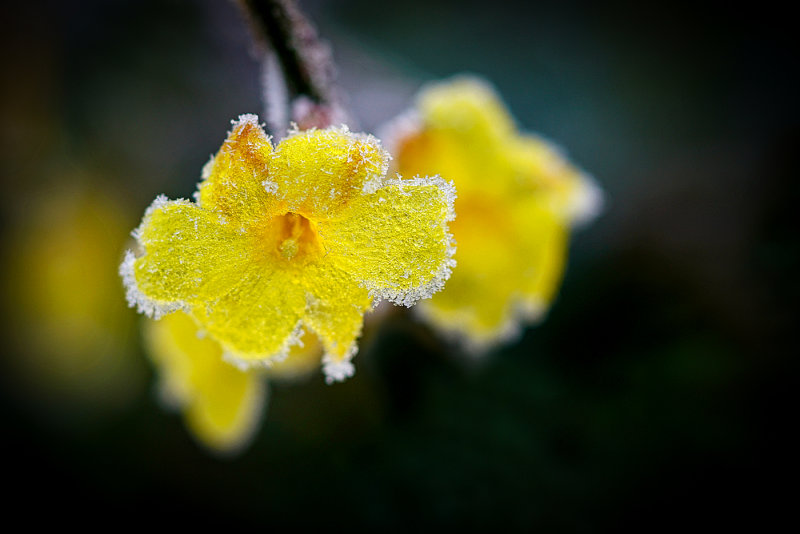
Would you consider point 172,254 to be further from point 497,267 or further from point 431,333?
point 431,333

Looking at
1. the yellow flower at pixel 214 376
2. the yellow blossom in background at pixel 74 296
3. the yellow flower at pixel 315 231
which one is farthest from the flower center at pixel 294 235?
the yellow blossom in background at pixel 74 296

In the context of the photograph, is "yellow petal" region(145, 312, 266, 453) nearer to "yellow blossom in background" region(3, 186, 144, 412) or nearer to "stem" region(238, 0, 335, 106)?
"stem" region(238, 0, 335, 106)

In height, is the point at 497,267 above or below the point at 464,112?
below

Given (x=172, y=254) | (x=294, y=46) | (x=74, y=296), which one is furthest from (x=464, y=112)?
(x=74, y=296)

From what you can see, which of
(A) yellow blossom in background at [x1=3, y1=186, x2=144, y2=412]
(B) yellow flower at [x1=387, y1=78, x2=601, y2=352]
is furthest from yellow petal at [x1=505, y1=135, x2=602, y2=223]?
(A) yellow blossom in background at [x1=3, y1=186, x2=144, y2=412]

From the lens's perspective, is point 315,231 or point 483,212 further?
point 483,212

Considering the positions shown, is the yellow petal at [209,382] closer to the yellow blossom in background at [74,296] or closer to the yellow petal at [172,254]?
the yellow petal at [172,254]

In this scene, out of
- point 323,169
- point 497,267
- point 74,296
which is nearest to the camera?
point 323,169
